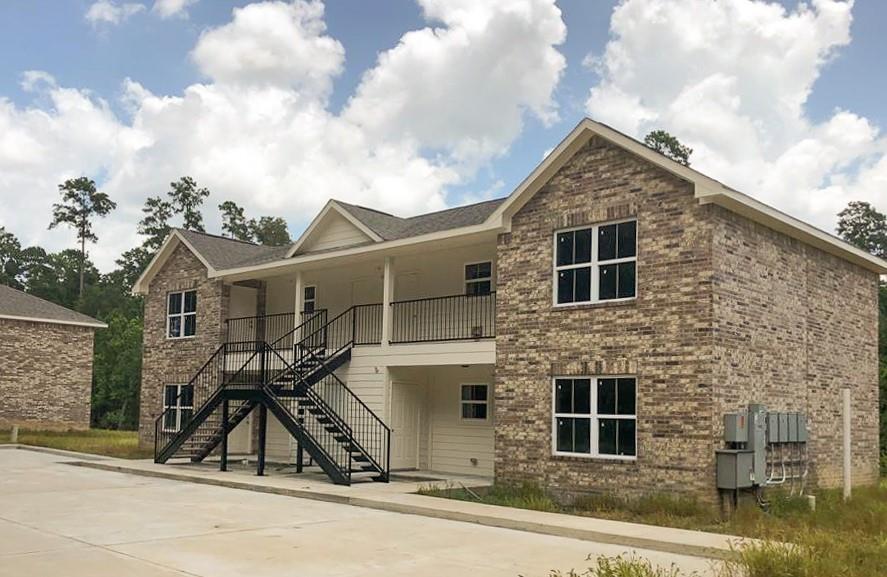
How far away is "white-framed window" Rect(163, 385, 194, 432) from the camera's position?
27547 millimetres

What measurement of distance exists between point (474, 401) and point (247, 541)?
1066 centimetres

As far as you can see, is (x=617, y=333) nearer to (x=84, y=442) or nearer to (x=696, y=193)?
(x=696, y=193)

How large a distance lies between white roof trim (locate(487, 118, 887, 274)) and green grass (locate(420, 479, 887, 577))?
4.86 metres

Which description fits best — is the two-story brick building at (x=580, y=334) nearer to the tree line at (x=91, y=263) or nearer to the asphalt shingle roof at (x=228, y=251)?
the asphalt shingle roof at (x=228, y=251)

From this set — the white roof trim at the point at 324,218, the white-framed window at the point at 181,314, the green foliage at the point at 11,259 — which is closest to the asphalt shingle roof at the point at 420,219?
the white roof trim at the point at 324,218

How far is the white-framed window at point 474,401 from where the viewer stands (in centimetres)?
2188

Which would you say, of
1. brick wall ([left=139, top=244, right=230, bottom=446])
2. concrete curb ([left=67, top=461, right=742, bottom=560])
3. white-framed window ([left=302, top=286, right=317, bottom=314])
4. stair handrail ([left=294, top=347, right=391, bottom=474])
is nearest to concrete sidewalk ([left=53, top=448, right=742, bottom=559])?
concrete curb ([left=67, top=461, right=742, bottom=560])

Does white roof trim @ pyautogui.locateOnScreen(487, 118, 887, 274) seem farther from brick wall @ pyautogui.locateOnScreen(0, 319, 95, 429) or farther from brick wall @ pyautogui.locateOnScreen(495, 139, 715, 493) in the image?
brick wall @ pyautogui.locateOnScreen(0, 319, 95, 429)

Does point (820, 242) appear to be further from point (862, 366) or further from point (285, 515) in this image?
point (285, 515)

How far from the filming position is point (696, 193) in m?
15.5

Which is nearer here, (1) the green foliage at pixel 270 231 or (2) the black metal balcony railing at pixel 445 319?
(2) the black metal balcony railing at pixel 445 319

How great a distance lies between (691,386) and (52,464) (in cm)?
1717

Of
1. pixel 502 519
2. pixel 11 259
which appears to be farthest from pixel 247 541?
pixel 11 259

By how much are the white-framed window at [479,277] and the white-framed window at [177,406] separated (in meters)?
9.88
